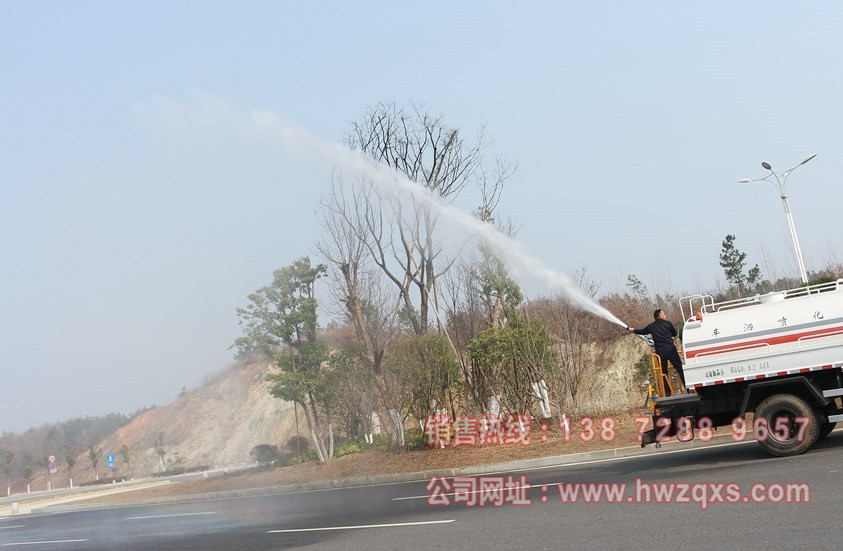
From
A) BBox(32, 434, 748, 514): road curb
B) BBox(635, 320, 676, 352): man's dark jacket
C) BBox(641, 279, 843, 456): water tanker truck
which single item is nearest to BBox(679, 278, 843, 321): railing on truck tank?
BBox(641, 279, 843, 456): water tanker truck

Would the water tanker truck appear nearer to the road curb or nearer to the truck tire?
the truck tire

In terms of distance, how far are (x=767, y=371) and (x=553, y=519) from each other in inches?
193

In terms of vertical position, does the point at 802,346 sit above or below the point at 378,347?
below

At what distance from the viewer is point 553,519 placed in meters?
Answer: 10.0

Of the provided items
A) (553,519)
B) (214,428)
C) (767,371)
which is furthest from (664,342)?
(214,428)

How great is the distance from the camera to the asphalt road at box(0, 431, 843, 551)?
8.00 meters

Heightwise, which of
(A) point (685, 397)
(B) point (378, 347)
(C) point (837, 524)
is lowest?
(C) point (837, 524)

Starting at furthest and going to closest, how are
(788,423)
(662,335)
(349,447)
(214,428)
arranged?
(214,428) → (349,447) → (662,335) → (788,423)

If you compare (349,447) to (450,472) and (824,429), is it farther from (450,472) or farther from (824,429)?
(824,429)

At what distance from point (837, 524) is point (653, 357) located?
6.47 metres

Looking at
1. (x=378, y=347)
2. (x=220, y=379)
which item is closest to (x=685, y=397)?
(x=378, y=347)

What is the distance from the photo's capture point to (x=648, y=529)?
8.44m

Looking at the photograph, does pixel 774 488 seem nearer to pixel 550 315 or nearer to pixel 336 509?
pixel 336 509

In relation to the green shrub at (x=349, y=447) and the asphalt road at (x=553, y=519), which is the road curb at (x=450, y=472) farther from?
the green shrub at (x=349, y=447)
